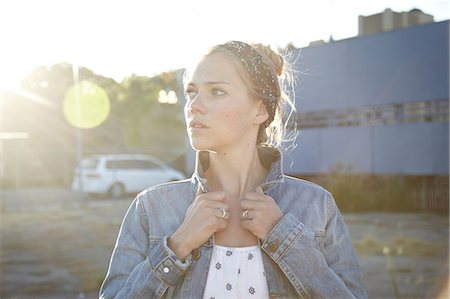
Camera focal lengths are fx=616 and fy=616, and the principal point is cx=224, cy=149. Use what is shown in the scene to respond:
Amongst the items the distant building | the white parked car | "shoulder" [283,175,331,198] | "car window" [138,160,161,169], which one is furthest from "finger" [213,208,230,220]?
"car window" [138,160,161,169]

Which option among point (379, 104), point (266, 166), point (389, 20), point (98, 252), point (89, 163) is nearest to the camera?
point (266, 166)

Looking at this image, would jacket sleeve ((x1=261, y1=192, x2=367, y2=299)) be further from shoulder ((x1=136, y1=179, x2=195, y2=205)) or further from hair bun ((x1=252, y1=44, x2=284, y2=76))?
hair bun ((x1=252, y1=44, x2=284, y2=76))

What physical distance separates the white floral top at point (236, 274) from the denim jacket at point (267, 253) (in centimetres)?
2

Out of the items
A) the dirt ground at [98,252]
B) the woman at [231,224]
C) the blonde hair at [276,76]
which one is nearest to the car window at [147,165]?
the dirt ground at [98,252]

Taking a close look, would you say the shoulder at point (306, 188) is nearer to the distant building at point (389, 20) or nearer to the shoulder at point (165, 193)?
the shoulder at point (165, 193)

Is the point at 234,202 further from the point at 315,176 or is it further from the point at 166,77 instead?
the point at 166,77

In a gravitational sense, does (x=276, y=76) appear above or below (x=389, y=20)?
below

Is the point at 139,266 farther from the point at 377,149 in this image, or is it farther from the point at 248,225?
the point at 377,149

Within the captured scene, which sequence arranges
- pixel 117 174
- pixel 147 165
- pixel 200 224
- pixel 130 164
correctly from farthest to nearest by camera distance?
pixel 147 165, pixel 130 164, pixel 117 174, pixel 200 224

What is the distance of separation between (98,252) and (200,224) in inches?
318

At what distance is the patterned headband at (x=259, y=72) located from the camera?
Result: 2180mm

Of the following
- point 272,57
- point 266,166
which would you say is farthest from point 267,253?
point 272,57

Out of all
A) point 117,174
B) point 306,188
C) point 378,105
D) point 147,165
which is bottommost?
point 117,174

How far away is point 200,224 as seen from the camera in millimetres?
2031
